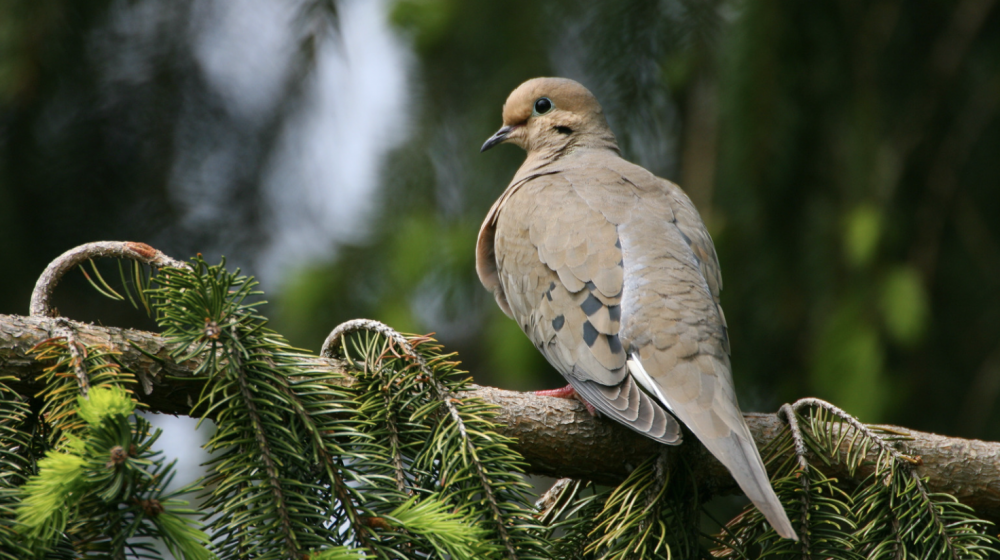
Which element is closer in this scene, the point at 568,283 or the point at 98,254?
the point at 98,254

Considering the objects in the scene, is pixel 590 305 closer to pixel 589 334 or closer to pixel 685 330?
pixel 589 334

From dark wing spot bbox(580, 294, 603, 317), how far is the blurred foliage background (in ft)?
3.74

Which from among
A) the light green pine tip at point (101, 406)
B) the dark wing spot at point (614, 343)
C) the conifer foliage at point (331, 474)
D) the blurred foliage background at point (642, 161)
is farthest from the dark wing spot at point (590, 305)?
the light green pine tip at point (101, 406)

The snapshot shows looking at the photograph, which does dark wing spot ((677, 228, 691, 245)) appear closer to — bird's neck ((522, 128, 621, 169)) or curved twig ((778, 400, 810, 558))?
curved twig ((778, 400, 810, 558))

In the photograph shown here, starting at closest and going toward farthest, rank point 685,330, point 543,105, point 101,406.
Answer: point 101,406
point 685,330
point 543,105

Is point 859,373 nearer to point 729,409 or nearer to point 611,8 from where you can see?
point 729,409

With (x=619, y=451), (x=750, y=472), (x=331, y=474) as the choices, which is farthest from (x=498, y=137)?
(x=331, y=474)

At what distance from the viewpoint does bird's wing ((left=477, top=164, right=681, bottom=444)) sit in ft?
6.74

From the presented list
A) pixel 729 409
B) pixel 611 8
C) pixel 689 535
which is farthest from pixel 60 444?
pixel 611 8

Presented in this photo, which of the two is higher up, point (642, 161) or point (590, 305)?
point (642, 161)

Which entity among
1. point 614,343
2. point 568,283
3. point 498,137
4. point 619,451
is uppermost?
point 498,137

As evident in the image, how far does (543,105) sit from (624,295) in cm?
140

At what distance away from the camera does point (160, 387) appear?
1.54 meters

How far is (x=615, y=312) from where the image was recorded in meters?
2.26
